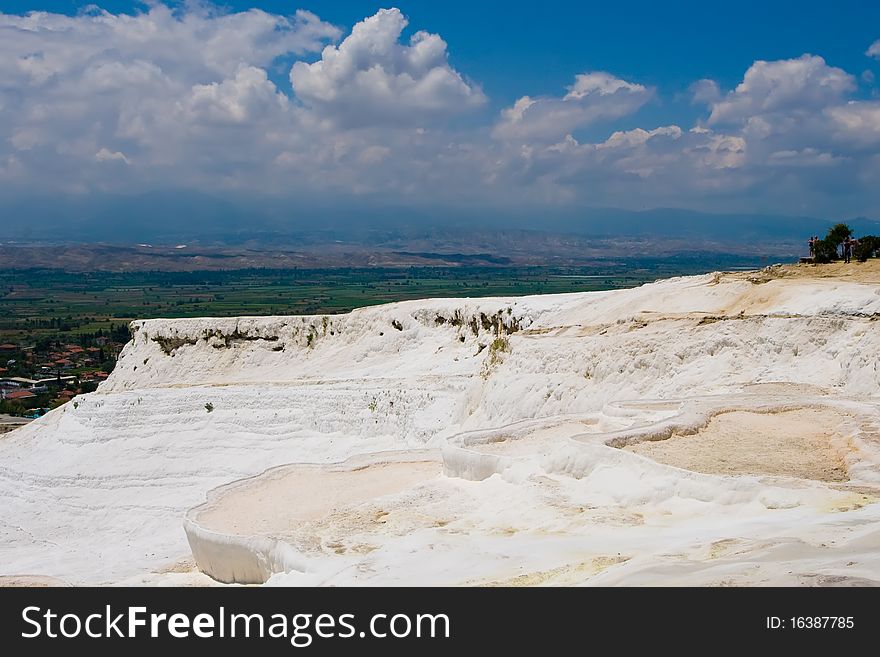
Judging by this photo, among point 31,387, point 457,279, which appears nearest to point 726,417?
point 31,387

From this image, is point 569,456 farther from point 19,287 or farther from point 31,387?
point 19,287

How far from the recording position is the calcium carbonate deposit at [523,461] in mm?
9336

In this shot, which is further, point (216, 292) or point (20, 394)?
point (216, 292)

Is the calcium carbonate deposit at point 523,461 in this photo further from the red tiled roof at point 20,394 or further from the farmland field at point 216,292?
the farmland field at point 216,292

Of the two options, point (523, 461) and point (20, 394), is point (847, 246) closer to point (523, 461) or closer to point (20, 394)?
point (523, 461)

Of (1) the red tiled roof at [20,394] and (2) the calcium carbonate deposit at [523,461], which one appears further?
(1) the red tiled roof at [20,394]

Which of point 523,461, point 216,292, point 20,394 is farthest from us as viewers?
point 216,292

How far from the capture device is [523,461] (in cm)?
1316

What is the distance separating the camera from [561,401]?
2059cm

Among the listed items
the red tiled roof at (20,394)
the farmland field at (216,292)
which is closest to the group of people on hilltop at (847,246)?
the red tiled roof at (20,394)

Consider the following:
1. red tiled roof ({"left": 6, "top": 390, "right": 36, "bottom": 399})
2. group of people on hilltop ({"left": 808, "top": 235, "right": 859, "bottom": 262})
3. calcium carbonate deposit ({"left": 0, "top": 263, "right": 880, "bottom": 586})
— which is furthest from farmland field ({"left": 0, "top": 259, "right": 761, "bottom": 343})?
calcium carbonate deposit ({"left": 0, "top": 263, "right": 880, "bottom": 586})

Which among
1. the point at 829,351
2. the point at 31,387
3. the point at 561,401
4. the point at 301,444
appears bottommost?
the point at 31,387

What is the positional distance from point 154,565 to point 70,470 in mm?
10102

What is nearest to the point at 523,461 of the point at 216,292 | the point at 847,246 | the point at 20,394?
the point at 847,246
